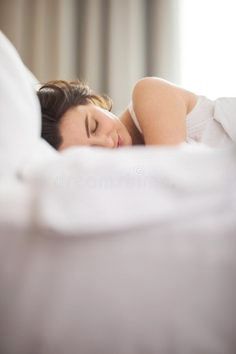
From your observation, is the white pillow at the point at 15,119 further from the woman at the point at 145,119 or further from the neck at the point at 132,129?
the neck at the point at 132,129

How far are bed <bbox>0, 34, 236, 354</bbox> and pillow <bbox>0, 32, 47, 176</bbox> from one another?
0.10 meters

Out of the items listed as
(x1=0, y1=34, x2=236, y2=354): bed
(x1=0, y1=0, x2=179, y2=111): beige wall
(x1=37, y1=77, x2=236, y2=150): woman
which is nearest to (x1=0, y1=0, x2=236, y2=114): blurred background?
(x1=0, y1=0, x2=179, y2=111): beige wall

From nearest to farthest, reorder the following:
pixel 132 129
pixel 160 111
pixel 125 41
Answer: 1. pixel 160 111
2. pixel 132 129
3. pixel 125 41

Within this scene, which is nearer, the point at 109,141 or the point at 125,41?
the point at 109,141

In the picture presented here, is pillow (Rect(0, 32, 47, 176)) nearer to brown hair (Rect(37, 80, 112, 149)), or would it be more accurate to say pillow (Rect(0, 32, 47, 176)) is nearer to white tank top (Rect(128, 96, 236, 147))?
brown hair (Rect(37, 80, 112, 149))

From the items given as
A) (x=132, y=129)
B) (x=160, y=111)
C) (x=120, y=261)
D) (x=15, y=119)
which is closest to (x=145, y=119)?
(x=160, y=111)

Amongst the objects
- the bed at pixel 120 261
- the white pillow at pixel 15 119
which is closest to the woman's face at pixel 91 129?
the white pillow at pixel 15 119

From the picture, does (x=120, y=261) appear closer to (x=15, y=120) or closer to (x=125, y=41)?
(x=15, y=120)

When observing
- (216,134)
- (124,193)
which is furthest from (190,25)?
(124,193)

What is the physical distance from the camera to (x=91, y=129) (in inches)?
40.0

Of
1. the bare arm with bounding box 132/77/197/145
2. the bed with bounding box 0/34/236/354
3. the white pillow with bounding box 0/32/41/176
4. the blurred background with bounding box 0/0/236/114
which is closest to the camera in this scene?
the bed with bounding box 0/34/236/354

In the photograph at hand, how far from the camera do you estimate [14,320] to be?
0.38 m

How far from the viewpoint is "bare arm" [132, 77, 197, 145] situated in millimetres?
947

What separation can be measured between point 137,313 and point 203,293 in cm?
6
